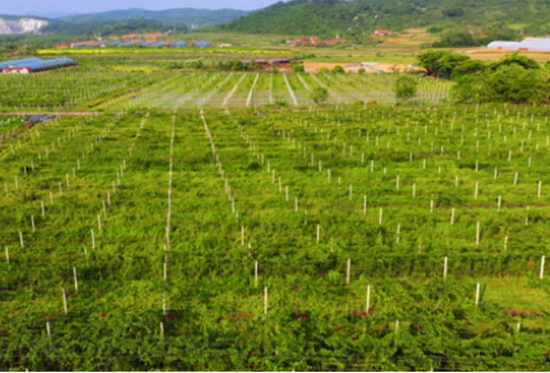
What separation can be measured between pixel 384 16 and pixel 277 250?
168m

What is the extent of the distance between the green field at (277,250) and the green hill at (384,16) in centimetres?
11506

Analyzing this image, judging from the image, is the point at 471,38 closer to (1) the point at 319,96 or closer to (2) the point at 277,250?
(1) the point at 319,96

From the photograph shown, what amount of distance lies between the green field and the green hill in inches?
4530

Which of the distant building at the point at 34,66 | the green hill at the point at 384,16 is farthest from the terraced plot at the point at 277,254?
the green hill at the point at 384,16

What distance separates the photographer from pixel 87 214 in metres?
12.2

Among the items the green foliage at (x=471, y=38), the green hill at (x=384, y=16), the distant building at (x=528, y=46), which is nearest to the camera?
the distant building at (x=528, y=46)

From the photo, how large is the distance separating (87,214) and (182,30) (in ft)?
622

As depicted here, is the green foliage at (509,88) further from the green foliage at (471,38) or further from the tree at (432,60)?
the green foliage at (471,38)

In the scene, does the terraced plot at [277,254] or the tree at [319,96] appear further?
the tree at [319,96]

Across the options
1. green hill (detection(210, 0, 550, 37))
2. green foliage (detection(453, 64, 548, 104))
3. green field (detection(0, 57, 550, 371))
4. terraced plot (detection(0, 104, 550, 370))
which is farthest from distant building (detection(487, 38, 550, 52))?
terraced plot (detection(0, 104, 550, 370))

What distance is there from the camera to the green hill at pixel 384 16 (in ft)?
432

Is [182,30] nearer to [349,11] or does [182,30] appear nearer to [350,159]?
[349,11]

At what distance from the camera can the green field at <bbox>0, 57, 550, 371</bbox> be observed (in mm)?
6988

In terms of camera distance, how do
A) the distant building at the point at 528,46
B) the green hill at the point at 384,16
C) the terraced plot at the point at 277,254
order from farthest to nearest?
the green hill at the point at 384,16 → the distant building at the point at 528,46 → the terraced plot at the point at 277,254
